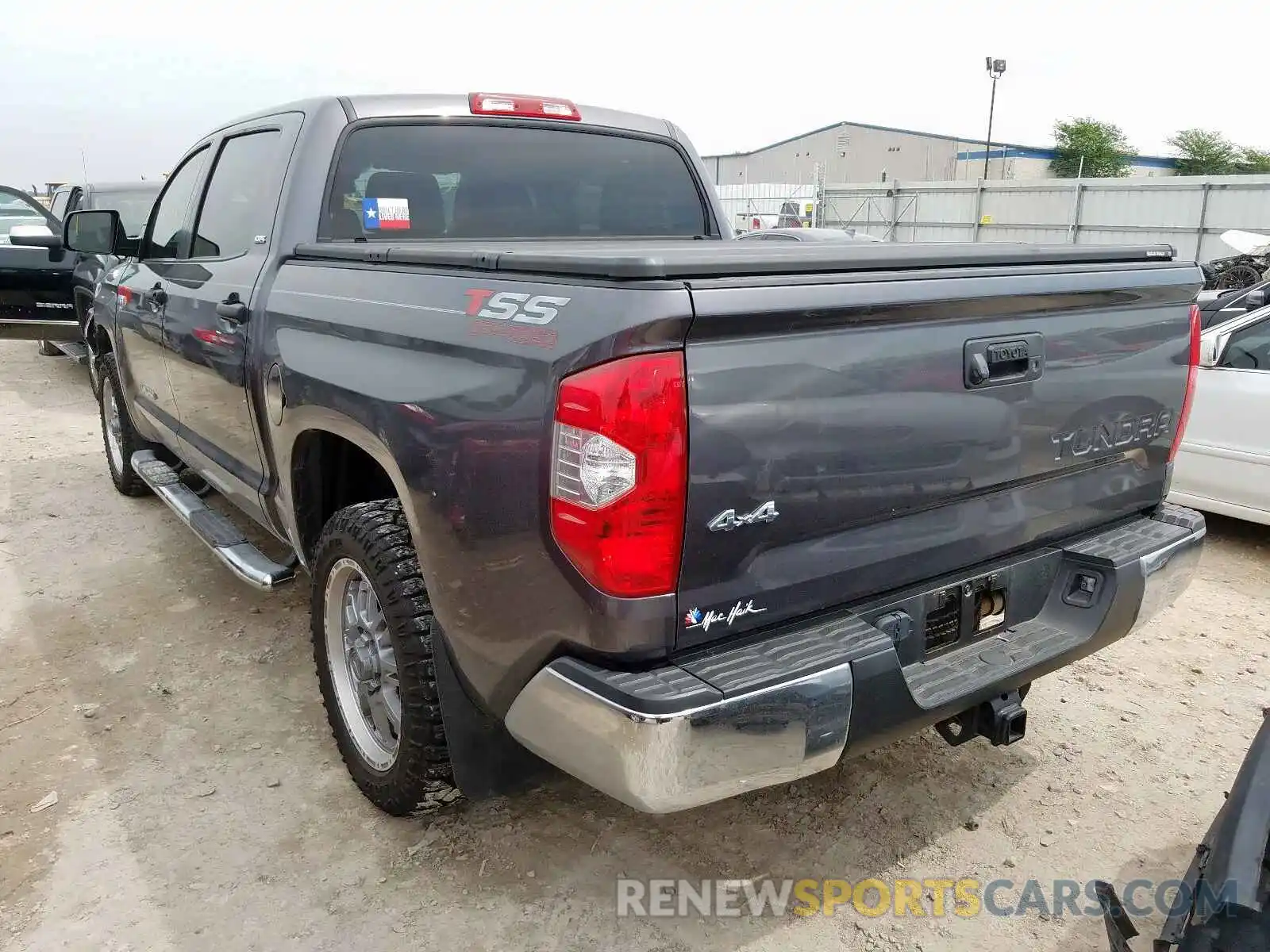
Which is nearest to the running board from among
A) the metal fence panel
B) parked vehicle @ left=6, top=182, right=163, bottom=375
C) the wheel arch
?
parked vehicle @ left=6, top=182, right=163, bottom=375

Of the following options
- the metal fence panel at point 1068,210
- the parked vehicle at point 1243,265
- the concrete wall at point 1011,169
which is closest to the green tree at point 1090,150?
the concrete wall at point 1011,169

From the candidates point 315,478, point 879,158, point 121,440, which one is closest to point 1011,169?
point 879,158

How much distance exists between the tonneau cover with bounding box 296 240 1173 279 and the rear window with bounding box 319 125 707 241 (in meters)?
0.59

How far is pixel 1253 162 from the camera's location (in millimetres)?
67812

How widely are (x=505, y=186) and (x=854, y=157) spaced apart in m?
67.0

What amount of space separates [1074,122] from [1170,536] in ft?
255

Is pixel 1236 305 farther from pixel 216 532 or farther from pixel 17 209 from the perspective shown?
pixel 17 209

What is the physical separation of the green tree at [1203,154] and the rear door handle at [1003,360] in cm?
7515

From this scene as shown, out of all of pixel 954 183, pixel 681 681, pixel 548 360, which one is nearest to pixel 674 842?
pixel 681 681

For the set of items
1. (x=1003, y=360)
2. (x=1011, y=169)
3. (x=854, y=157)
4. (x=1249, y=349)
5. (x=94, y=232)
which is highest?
(x=854, y=157)

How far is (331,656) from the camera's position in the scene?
Result: 9.76ft

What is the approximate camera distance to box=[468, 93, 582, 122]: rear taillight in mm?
3723

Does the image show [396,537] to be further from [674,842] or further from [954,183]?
[954,183]

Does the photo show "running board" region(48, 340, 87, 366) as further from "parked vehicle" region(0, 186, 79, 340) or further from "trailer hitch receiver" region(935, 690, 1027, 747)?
"trailer hitch receiver" region(935, 690, 1027, 747)
